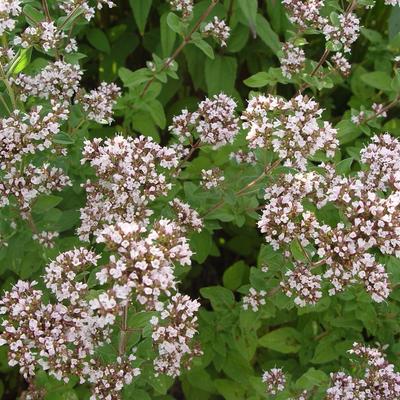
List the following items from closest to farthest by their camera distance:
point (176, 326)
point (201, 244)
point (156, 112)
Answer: point (176, 326)
point (201, 244)
point (156, 112)

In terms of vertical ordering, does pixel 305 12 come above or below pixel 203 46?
above

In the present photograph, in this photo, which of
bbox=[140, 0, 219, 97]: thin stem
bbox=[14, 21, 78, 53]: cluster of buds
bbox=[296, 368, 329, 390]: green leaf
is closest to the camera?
bbox=[14, 21, 78, 53]: cluster of buds

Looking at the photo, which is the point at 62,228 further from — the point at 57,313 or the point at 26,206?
the point at 57,313

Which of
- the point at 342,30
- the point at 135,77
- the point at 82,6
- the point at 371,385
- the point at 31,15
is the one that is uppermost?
the point at 342,30

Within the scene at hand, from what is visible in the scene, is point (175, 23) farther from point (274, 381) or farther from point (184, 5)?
point (274, 381)

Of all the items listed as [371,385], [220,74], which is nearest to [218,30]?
[220,74]

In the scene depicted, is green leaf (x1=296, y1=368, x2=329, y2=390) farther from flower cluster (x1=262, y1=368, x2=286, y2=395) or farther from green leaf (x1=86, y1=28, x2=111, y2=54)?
green leaf (x1=86, y1=28, x2=111, y2=54)

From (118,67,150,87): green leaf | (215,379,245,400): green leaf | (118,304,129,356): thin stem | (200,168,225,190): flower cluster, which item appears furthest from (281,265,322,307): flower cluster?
(118,67,150,87): green leaf
